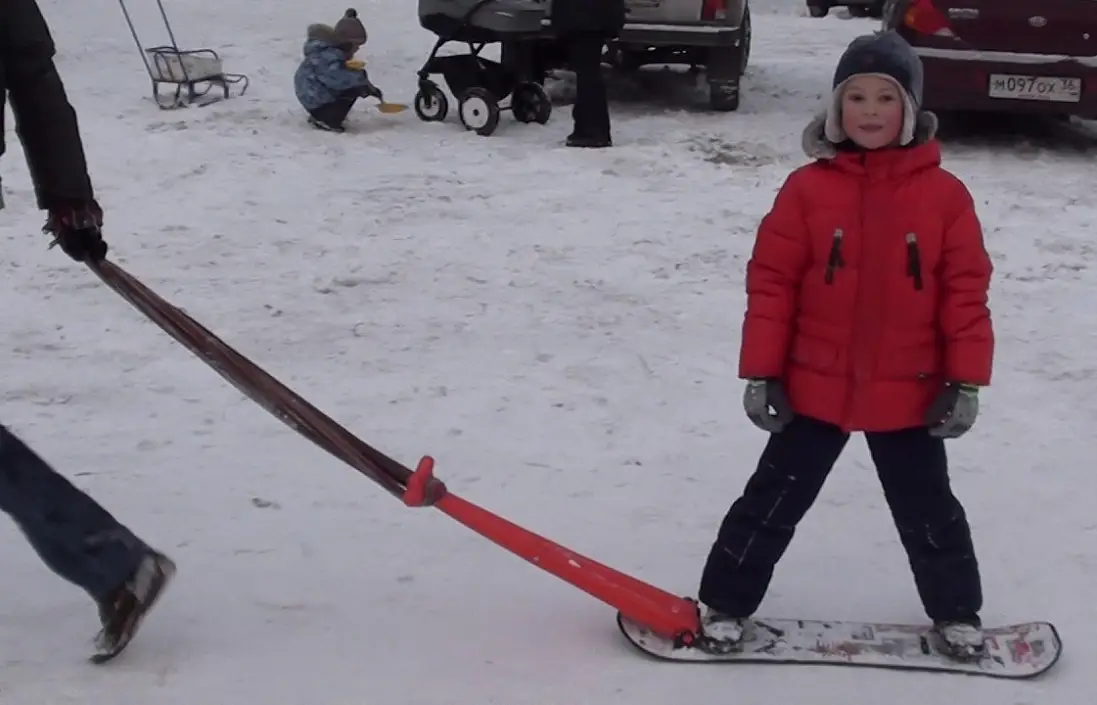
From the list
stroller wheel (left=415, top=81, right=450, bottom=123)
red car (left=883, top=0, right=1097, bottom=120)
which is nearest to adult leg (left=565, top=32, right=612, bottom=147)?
stroller wheel (left=415, top=81, right=450, bottom=123)

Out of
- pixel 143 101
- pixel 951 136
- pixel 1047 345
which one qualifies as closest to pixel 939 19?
pixel 951 136

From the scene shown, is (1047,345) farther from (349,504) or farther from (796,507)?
(349,504)

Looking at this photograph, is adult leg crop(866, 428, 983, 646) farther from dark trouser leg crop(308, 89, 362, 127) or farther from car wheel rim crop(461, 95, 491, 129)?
dark trouser leg crop(308, 89, 362, 127)

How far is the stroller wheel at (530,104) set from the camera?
9000 millimetres

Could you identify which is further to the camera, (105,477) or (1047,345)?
(1047,345)

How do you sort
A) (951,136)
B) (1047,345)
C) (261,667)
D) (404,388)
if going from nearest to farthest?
(261,667), (404,388), (1047,345), (951,136)

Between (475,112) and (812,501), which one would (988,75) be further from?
(812,501)

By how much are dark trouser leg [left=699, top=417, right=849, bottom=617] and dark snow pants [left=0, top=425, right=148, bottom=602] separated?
54.0 inches

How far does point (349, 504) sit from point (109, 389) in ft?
4.43

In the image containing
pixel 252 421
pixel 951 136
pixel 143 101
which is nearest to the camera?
pixel 252 421

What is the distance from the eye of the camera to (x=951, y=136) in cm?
891

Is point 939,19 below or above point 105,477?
above

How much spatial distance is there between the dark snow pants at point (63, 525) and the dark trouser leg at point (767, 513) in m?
1.37

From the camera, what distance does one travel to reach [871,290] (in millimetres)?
2789
